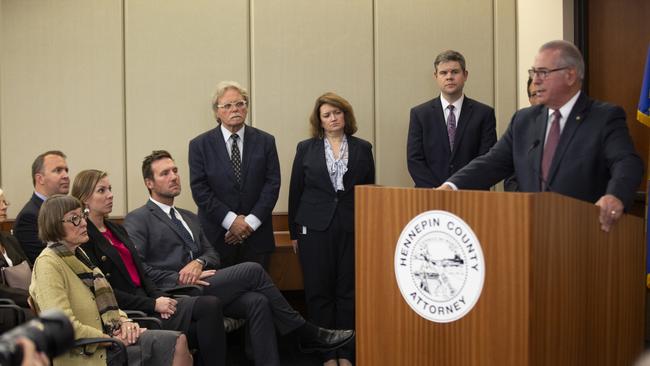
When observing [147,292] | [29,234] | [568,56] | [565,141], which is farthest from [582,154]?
[29,234]

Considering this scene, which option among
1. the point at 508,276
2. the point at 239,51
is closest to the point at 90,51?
the point at 239,51

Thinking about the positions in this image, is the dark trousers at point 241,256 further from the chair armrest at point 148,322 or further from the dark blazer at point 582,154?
the dark blazer at point 582,154

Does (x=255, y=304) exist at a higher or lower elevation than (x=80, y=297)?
lower

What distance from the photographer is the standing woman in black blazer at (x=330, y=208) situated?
17.2 ft

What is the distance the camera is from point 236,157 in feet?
17.6

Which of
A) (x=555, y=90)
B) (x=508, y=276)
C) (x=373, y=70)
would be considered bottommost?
(x=508, y=276)

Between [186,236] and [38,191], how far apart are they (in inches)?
33.4

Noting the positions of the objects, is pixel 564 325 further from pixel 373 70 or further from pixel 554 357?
pixel 373 70

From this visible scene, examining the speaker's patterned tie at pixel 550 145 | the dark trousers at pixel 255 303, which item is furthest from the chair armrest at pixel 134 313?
the speaker's patterned tie at pixel 550 145

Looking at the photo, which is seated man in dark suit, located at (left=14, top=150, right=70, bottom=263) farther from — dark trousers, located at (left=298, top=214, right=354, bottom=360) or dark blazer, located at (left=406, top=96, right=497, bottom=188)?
dark blazer, located at (left=406, top=96, right=497, bottom=188)

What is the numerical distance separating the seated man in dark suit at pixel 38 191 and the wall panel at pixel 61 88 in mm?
1057

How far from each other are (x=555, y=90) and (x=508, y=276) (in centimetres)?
90

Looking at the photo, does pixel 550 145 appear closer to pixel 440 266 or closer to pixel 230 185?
pixel 440 266

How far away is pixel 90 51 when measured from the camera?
5.99 m
